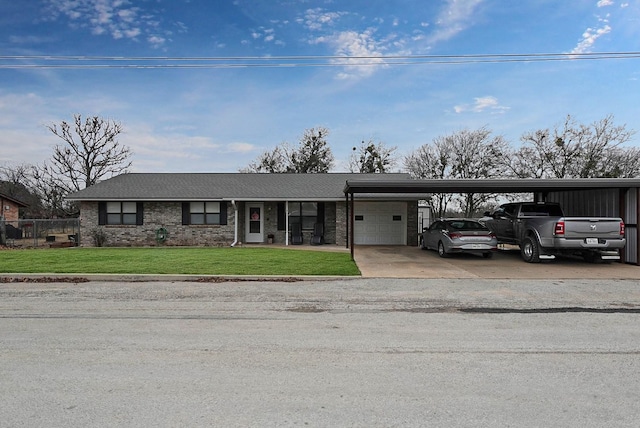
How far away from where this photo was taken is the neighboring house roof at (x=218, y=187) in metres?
19.4

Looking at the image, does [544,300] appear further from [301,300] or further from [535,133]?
→ [535,133]

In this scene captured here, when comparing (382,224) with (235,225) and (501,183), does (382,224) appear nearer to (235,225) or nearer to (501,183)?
(235,225)

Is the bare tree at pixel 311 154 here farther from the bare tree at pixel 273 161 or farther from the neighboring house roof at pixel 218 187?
the neighboring house roof at pixel 218 187

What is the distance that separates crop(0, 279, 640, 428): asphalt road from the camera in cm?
323

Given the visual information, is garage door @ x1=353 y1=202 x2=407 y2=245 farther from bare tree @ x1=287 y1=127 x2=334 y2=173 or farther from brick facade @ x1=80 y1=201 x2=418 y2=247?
bare tree @ x1=287 y1=127 x2=334 y2=173

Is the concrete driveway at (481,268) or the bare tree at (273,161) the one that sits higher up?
the bare tree at (273,161)

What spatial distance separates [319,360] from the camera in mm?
4469

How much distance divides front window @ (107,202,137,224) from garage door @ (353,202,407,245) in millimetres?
10668

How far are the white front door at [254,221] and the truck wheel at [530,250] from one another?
11.8m

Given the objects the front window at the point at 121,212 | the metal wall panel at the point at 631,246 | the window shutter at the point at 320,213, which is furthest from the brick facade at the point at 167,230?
the metal wall panel at the point at 631,246

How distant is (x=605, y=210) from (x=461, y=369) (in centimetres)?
1288

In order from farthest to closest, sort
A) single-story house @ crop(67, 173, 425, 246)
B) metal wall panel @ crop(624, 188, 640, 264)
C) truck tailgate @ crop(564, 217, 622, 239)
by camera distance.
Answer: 1. single-story house @ crop(67, 173, 425, 246)
2. metal wall panel @ crop(624, 188, 640, 264)
3. truck tailgate @ crop(564, 217, 622, 239)

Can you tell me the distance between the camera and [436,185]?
13039mm

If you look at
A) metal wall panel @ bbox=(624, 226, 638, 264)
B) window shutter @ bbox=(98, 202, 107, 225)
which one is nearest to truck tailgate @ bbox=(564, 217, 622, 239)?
metal wall panel @ bbox=(624, 226, 638, 264)
